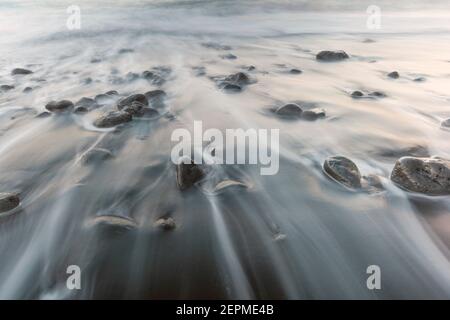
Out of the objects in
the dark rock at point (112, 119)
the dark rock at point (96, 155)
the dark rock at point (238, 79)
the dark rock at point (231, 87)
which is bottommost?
the dark rock at point (96, 155)

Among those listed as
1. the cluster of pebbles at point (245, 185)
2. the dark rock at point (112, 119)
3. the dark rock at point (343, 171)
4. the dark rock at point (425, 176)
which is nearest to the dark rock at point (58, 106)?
the cluster of pebbles at point (245, 185)

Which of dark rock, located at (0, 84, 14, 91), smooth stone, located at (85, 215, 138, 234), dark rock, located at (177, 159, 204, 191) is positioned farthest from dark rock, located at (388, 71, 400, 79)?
dark rock, located at (0, 84, 14, 91)

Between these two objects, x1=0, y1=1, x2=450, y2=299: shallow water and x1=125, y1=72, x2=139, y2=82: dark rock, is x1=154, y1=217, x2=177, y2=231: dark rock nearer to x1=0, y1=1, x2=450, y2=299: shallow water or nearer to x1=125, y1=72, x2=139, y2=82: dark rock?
x1=0, y1=1, x2=450, y2=299: shallow water

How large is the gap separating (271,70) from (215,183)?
3.68 metres

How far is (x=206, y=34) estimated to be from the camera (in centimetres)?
973

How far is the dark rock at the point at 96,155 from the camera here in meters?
3.25

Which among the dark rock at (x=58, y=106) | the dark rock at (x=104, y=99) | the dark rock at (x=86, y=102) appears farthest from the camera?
the dark rock at (x=104, y=99)

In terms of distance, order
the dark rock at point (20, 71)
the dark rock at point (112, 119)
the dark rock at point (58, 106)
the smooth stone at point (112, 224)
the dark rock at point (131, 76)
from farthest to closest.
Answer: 1. the dark rock at point (20, 71)
2. the dark rock at point (131, 76)
3. the dark rock at point (58, 106)
4. the dark rock at point (112, 119)
5. the smooth stone at point (112, 224)

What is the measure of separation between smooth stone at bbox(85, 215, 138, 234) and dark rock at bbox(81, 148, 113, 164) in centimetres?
83

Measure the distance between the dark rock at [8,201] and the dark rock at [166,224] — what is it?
3.24 ft

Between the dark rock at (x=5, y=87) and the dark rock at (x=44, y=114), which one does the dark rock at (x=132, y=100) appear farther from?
the dark rock at (x=5, y=87)

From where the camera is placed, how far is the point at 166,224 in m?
2.46

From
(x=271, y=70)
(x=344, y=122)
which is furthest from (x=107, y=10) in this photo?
(x=344, y=122)
